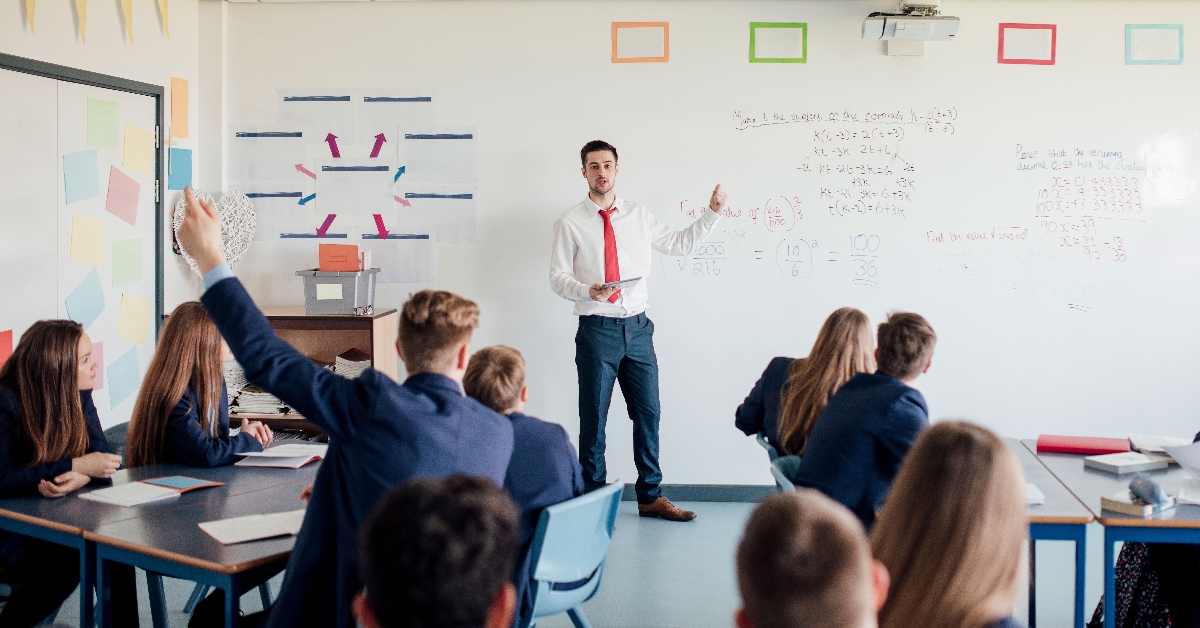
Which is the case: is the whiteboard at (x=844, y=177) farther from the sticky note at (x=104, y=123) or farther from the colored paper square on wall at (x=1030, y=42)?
the sticky note at (x=104, y=123)

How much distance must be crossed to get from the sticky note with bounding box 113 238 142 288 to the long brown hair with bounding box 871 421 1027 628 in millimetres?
3697

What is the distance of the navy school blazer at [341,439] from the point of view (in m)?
1.86

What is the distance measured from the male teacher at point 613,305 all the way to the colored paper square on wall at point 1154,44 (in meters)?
2.12

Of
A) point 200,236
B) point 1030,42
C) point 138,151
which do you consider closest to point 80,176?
point 138,151

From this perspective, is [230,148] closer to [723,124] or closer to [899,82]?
[723,124]

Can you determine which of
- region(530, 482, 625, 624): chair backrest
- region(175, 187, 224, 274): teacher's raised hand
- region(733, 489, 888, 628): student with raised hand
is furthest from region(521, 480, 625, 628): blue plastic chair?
region(733, 489, 888, 628): student with raised hand

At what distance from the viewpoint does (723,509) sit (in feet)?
15.7

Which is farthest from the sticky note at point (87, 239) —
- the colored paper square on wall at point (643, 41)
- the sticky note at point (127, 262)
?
the colored paper square on wall at point (643, 41)

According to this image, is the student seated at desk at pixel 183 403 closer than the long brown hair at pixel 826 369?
Yes

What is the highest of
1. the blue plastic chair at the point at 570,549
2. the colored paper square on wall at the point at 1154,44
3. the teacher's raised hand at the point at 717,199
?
the colored paper square on wall at the point at 1154,44

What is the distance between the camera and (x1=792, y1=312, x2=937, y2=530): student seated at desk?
2406 millimetres

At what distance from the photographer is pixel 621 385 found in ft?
15.5

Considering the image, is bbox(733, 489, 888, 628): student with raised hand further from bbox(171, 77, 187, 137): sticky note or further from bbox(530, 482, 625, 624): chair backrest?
bbox(171, 77, 187, 137): sticky note

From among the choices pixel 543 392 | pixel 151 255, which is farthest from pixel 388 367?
pixel 151 255
